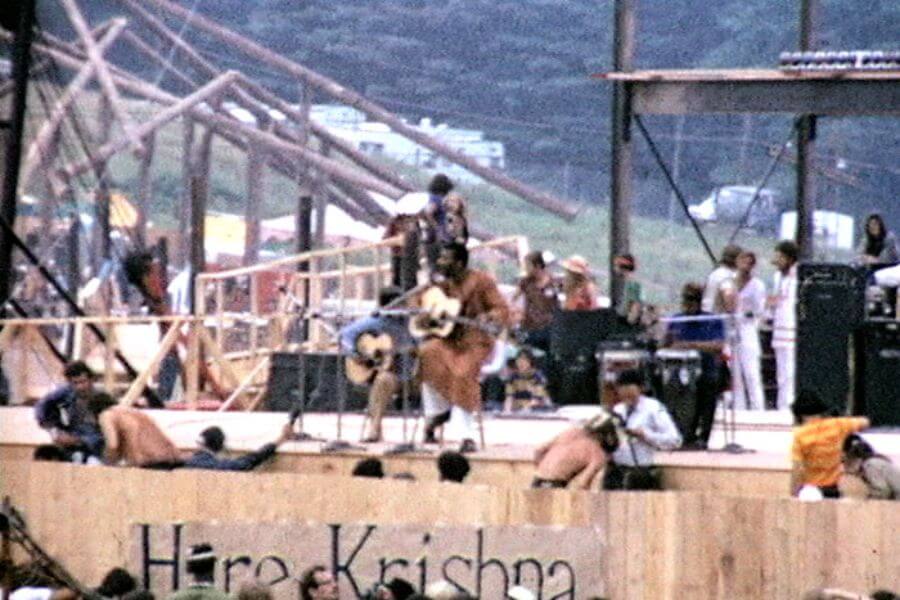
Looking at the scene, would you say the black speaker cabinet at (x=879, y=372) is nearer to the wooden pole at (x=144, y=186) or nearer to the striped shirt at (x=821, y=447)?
the striped shirt at (x=821, y=447)

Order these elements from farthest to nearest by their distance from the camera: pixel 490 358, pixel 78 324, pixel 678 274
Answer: pixel 678 274 → pixel 78 324 → pixel 490 358

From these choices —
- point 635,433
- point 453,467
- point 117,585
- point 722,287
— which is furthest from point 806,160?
point 117,585

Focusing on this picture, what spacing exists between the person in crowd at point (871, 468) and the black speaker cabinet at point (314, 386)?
7.22 metres

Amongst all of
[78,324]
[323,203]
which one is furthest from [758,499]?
[323,203]

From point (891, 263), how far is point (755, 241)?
54.2ft

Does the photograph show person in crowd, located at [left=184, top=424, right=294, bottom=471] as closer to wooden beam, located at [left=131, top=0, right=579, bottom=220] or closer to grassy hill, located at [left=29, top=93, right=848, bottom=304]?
wooden beam, located at [left=131, top=0, right=579, bottom=220]

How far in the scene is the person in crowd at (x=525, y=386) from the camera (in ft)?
117

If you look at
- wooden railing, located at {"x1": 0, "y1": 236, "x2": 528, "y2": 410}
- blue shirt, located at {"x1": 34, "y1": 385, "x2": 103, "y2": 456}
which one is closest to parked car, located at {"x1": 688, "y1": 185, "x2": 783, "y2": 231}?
wooden railing, located at {"x1": 0, "y1": 236, "x2": 528, "y2": 410}

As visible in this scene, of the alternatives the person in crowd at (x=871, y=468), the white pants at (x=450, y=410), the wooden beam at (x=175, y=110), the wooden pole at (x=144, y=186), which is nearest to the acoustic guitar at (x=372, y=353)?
the white pants at (x=450, y=410)

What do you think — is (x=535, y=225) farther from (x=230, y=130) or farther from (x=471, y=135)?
(x=230, y=130)

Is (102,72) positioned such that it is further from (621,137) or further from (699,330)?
(699,330)

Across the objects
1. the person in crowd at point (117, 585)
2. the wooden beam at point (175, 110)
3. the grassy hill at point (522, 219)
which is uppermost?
the wooden beam at point (175, 110)

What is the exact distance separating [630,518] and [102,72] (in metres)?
23.3

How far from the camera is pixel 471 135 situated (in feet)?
183
